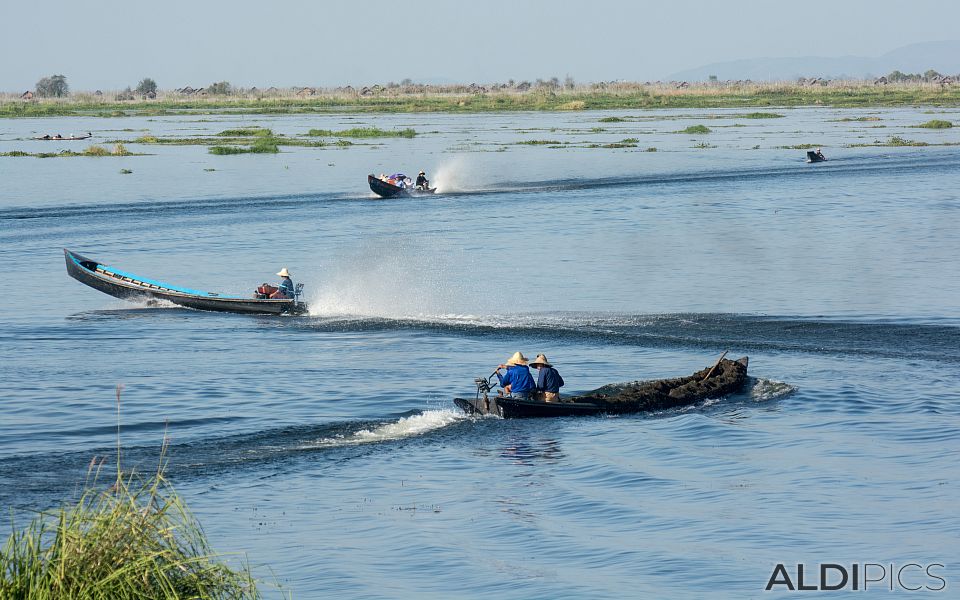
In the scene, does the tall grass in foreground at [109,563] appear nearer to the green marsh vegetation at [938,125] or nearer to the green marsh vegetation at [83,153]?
the green marsh vegetation at [83,153]

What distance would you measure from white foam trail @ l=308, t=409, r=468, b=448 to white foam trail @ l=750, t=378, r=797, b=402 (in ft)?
24.8

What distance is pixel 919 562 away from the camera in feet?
63.2

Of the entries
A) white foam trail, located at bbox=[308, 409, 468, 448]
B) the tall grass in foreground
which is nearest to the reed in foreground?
the tall grass in foreground

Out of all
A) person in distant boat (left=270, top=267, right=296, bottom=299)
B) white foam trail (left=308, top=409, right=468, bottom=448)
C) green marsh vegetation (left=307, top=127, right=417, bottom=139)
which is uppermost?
green marsh vegetation (left=307, top=127, right=417, bottom=139)

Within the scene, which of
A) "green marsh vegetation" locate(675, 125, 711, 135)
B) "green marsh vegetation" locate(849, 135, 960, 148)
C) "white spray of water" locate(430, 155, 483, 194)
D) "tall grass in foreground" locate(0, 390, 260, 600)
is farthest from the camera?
"green marsh vegetation" locate(675, 125, 711, 135)

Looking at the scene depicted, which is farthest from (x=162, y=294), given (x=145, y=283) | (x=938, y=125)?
(x=938, y=125)

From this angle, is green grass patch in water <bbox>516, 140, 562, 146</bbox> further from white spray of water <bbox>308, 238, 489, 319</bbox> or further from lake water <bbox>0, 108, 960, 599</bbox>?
white spray of water <bbox>308, 238, 489, 319</bbox>

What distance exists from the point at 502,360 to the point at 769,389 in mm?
7619

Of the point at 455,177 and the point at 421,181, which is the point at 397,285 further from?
the point at 455,177

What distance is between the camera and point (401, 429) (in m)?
26.9

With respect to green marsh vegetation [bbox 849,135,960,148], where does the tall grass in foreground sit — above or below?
below

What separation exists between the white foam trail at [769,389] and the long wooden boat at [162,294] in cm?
1759

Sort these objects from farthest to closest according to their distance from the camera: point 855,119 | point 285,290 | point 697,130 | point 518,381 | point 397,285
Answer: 1. point 855,119
2. point 697,130
3. point 397,285
4. point 285,290
5. point 518,381

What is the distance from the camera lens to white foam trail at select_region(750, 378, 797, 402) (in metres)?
30.0
